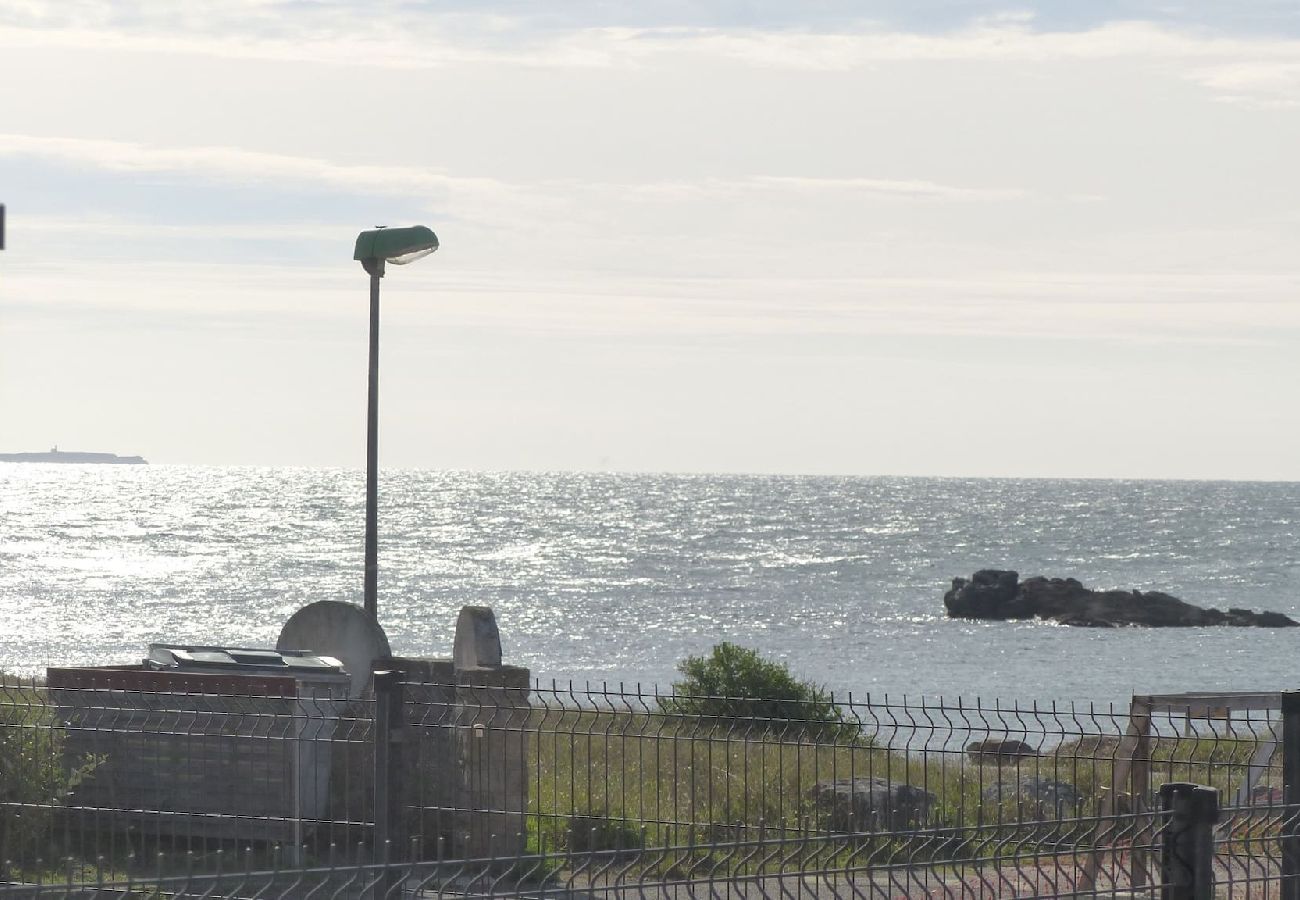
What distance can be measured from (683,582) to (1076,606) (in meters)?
21.9

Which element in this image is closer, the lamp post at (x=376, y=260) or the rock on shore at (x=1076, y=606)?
the lamp post at (x=376, y=260)

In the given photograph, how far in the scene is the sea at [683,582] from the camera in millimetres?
61219

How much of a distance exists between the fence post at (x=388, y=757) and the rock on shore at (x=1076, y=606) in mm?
73701

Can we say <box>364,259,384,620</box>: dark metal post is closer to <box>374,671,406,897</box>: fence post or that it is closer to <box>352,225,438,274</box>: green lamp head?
<box>352,225,438,274</box>: green lamp head

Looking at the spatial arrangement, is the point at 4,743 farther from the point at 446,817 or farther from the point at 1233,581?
the point at 1233,581

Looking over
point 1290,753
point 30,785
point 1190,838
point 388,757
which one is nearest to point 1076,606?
point 30,785

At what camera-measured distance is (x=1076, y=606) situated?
84.6m

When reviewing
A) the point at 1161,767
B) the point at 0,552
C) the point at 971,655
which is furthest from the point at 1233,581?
the point at 1161,767

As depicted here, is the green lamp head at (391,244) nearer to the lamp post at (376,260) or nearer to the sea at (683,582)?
the lamp post at (376,260)

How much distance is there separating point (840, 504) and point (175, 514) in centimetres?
6919

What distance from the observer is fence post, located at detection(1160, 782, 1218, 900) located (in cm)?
649

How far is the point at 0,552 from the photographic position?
118 meters

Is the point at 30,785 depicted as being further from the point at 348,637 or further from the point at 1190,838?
the point at 1190,838


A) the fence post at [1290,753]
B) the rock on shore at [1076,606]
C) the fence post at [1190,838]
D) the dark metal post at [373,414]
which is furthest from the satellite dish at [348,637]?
the rock on shore at [1076,606]
